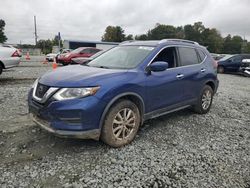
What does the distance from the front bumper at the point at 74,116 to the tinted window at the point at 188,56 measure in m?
2.37

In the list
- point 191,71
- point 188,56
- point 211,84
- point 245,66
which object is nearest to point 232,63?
point 245,66

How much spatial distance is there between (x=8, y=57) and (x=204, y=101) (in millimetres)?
7416

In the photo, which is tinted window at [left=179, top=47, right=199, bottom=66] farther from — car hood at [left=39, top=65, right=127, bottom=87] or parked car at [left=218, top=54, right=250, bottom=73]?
parked car at [left=218, top=54, right=250, bottom=73]

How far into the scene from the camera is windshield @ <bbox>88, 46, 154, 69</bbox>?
4137mm

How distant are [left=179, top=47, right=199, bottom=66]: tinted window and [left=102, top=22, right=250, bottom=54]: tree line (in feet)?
239

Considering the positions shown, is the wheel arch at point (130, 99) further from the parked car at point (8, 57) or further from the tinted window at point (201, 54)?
the parked car at point (8, 57)

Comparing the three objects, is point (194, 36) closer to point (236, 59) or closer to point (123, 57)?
point (236, 59)

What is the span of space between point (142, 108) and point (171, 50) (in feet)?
4.92

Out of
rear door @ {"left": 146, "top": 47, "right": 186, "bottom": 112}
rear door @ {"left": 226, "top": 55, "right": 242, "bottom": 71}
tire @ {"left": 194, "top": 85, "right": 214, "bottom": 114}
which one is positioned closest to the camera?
rear door @ {"left": 146, "top": 47, "right": 186, "bottom": 112}

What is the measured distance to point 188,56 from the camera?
509 centimetres

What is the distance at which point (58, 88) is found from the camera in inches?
127

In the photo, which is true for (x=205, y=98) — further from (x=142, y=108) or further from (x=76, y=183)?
(x=76, y=183)

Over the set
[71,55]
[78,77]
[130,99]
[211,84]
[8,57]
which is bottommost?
[130,99]

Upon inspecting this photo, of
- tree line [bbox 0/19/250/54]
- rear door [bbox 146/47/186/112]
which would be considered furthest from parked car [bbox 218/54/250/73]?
tree line [bbox 0/19/250/54]
